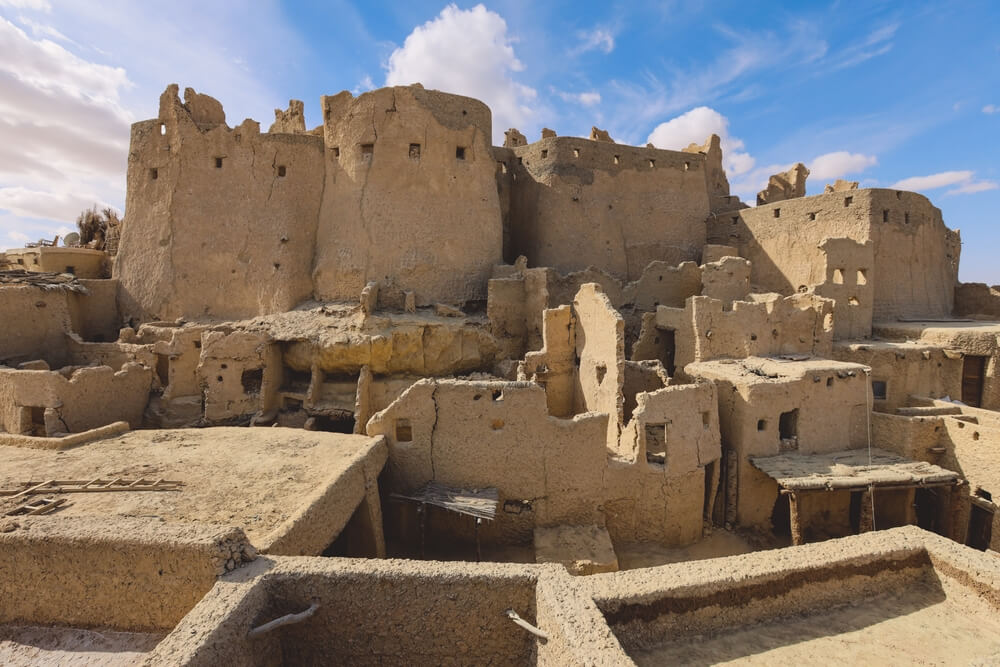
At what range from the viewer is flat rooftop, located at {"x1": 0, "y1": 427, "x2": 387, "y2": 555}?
18.8 ft

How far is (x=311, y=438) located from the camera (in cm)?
859

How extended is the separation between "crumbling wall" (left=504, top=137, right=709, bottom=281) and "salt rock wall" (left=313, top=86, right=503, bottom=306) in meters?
2.90

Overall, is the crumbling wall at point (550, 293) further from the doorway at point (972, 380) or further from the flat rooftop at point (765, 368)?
the doorway at point (972, 380)

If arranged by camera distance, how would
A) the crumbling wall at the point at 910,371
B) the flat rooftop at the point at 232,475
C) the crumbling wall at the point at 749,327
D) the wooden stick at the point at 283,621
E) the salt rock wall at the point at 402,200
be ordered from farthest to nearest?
1. the salt rock wall at the point at 402,200
2. the crumbling wall at the point at 910,371
3. the crumbling wall at the point at 749,327
4. the flat rooftop at the point at 232,475
5. the wooden stick at the point at 283,621

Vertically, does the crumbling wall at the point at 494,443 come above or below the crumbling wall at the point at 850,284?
below

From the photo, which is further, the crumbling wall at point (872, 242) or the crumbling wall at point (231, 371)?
the crumbling wall at point (872, 242)

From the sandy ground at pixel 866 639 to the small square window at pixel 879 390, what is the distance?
1041cm

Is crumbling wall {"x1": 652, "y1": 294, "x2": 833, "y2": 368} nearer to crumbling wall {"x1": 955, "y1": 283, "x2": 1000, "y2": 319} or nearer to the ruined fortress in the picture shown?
the ruined fortress

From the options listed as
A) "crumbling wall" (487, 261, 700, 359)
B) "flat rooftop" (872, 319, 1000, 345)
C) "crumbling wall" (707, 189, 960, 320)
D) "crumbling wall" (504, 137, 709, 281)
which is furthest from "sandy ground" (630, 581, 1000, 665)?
"crumbling wall" (504, 137, 709, 281)

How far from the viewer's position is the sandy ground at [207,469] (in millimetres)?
5918

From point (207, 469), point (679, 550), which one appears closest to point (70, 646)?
point (207, 469)

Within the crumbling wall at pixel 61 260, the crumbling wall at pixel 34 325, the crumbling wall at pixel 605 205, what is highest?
the crumbling wall at pixel 605 205

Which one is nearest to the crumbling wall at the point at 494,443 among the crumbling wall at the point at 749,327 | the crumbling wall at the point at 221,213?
the crumbling wall at the point at 749,327

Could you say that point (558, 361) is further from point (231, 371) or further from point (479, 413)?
point (231, 371)
